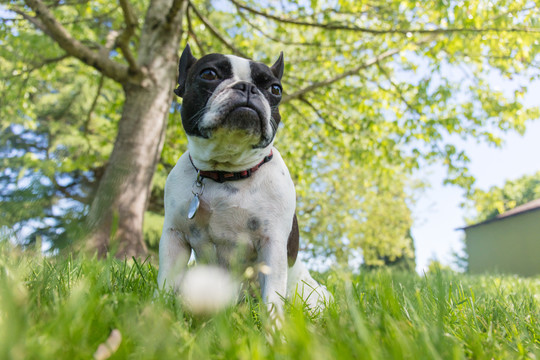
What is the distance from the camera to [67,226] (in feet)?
3.33

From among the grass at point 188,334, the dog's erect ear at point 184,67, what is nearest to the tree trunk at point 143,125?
the dog's erect ear at point 184,67

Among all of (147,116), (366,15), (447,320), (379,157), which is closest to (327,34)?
(366,15)

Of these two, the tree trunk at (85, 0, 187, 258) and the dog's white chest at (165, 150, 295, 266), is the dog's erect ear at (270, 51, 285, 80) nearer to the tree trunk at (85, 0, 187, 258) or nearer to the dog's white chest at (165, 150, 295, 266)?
the dog's white chest at (165, 150, 295, 266)

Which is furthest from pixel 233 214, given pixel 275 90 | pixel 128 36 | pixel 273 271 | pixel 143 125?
pixel 128 36

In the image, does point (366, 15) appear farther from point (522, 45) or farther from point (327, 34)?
point (522, 45)

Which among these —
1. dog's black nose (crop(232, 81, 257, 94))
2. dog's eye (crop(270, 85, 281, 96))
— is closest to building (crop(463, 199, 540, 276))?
dog's eye (crop(270, 85, 281, 96))

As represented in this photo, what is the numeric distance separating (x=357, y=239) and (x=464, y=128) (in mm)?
12553

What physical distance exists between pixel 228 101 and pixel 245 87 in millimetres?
166

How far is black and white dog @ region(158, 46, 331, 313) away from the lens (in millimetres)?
2115

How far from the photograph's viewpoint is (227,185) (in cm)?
221

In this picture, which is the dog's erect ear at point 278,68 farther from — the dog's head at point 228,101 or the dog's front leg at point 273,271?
the dog's front leg at point 273,271

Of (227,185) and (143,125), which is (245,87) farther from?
(143,125)

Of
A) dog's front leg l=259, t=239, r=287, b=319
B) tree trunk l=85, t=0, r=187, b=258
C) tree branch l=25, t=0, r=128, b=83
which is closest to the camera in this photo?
dog's front leg l=259, t=239, r=287, b=319

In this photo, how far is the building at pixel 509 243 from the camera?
1786 cm
